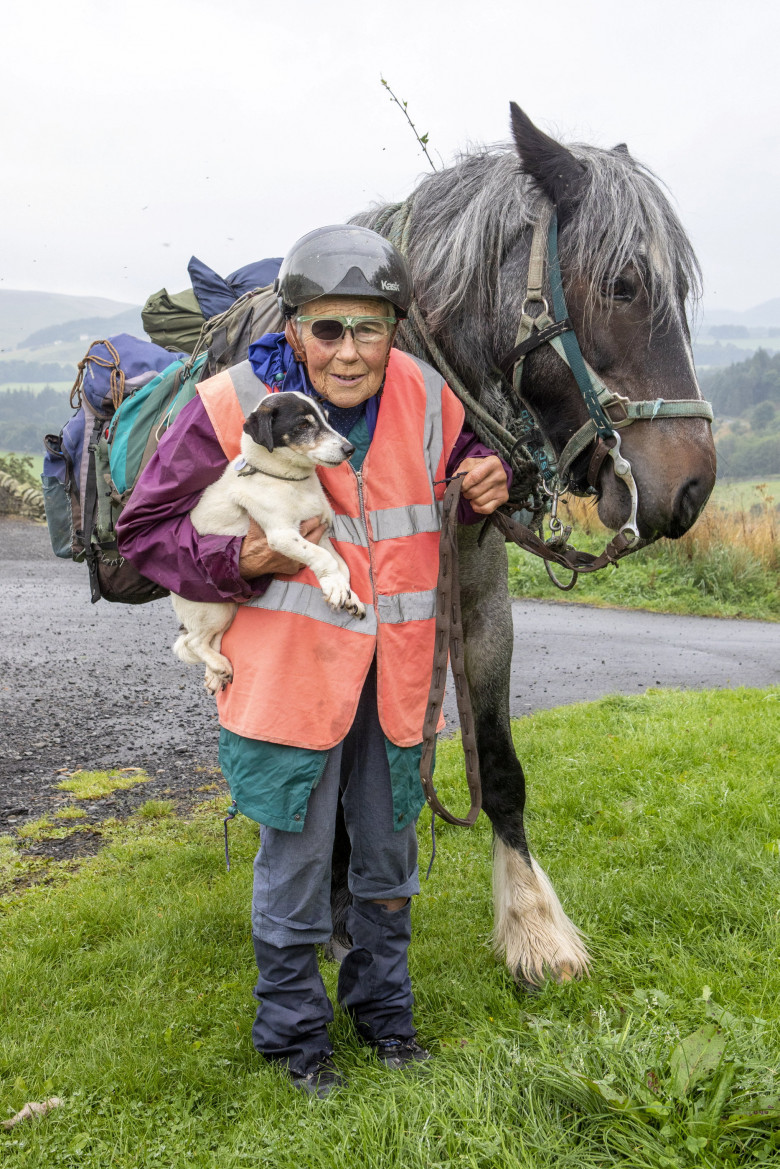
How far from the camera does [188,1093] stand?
8.70 feet

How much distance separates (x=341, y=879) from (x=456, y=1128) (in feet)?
5.19

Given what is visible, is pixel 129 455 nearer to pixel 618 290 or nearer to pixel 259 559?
pixel 259 559

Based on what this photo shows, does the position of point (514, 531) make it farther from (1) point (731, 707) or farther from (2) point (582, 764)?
(1) point (731, 707)

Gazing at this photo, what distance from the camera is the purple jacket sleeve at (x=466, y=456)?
2.74 m

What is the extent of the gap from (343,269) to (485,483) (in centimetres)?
70

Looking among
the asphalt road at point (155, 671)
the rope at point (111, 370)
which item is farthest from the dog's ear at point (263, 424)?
the asphalt road at point (155, 671)

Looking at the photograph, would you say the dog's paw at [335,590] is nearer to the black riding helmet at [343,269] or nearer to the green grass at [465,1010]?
the black riding helmet at [343,269]

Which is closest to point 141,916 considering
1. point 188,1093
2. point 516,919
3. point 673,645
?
point 188,1093

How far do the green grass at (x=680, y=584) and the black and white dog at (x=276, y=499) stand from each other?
32.2 ft

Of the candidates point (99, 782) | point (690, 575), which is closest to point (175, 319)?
point (99, 782)

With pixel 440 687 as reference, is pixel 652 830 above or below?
below

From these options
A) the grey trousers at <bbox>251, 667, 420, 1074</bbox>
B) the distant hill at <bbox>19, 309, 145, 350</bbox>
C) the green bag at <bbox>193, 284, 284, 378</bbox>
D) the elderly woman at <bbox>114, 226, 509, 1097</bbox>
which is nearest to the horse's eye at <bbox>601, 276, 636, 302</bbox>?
the elderly woman at <bbox>114, 226, 509, 1097</bbox>

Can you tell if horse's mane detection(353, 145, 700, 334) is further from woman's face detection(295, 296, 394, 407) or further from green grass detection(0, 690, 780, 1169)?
green grass detection(0, 690, 780, 1169)

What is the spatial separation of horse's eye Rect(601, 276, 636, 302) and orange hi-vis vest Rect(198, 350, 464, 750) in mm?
582
